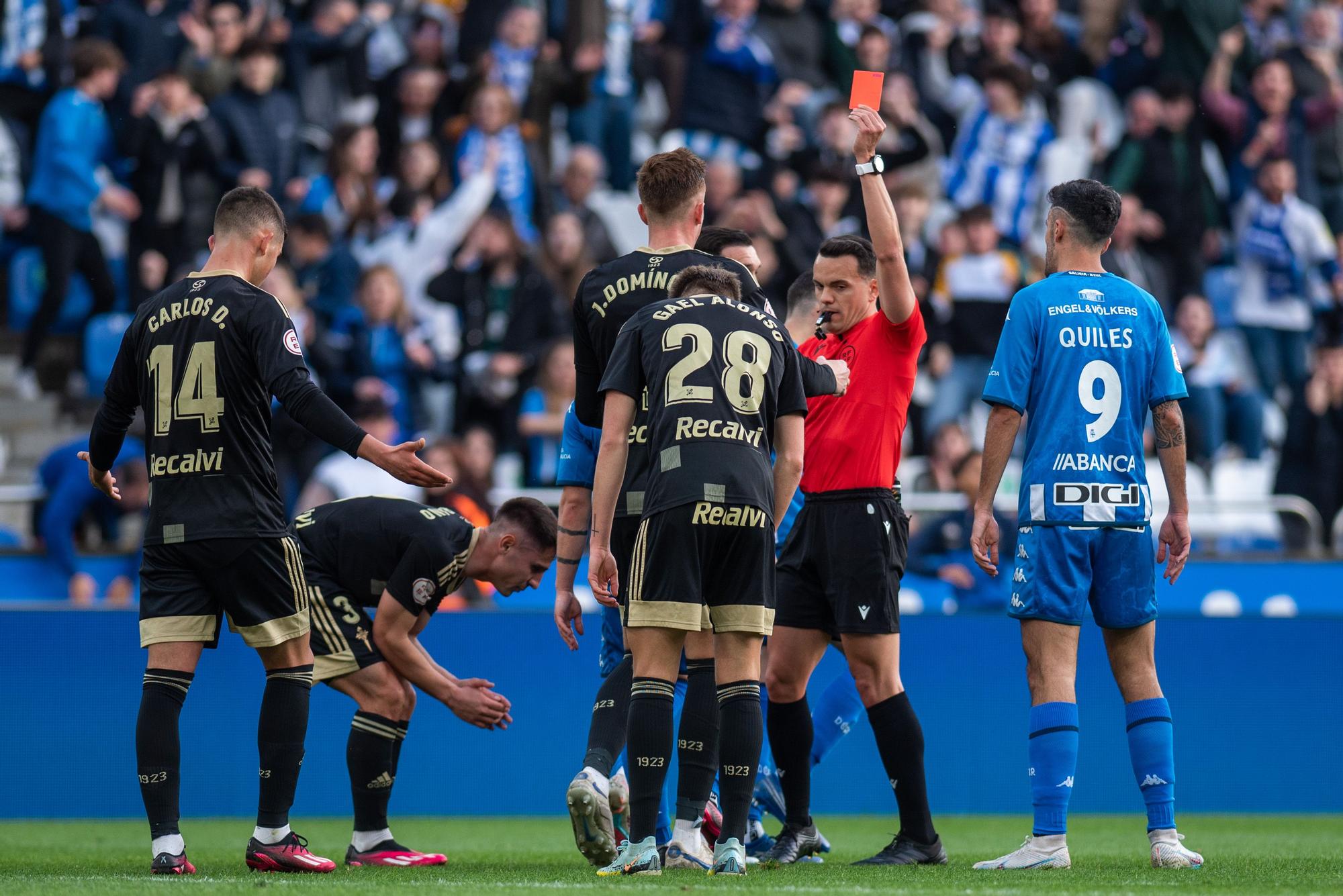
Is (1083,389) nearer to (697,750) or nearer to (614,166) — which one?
(697,750)

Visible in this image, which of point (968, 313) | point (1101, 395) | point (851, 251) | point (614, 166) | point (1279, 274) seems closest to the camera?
point (1101, 395)

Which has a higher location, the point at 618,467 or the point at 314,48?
the point at 314,48

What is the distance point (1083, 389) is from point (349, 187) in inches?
327

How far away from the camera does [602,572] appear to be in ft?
18.3

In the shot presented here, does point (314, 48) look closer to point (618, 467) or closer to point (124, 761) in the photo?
point (124, 761)

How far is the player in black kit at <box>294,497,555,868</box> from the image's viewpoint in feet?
21.9

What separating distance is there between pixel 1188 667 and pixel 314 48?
27.5 ft

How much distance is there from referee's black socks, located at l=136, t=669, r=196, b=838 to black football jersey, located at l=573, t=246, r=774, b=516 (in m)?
1.68

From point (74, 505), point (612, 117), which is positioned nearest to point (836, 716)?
point (74, 505)

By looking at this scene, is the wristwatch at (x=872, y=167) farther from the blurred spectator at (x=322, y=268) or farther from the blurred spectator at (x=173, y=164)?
the blurred spectator at (x=173, y=164)

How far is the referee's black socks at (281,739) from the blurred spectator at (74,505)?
4828 mm

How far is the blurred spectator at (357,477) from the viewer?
11031mm

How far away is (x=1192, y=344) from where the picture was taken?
13477 millimetres

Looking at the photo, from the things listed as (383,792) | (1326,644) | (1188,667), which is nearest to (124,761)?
(383,792)
